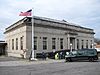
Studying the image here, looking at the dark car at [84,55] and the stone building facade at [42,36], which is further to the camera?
the stone building facade at [42,36]

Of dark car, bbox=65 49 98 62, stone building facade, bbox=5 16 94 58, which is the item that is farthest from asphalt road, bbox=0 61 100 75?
stone building facade, bbox=5 16 94 58

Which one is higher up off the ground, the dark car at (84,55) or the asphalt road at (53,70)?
the dark car at (84,55)

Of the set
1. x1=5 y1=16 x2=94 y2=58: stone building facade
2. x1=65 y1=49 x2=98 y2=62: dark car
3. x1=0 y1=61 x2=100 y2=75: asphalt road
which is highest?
x1=5 y1=16 x2=94 y2=58: stone building facade

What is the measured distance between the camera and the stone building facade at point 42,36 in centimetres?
4697

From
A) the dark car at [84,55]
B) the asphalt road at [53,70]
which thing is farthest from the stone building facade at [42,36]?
the asphalt road at [53,70]

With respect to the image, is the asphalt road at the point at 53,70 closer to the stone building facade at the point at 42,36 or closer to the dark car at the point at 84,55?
the dark car at the point at 84,55

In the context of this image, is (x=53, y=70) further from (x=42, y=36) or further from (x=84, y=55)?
(x=42, y=36)

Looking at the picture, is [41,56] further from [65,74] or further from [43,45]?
[65,74]

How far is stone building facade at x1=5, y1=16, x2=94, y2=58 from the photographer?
47.0 metres

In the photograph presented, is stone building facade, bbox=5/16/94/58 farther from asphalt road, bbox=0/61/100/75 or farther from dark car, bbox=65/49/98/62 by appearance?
asphalt road, bbox=0/61/100/75

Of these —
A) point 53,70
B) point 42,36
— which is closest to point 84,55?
point 42,36

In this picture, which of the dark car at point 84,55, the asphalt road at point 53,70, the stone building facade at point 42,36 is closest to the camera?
the asphalt road at point 53,70

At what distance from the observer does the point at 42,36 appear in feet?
162

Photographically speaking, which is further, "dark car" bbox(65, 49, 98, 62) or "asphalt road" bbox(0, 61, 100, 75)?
"dark car" bbox(65, 49, 98, 62)
